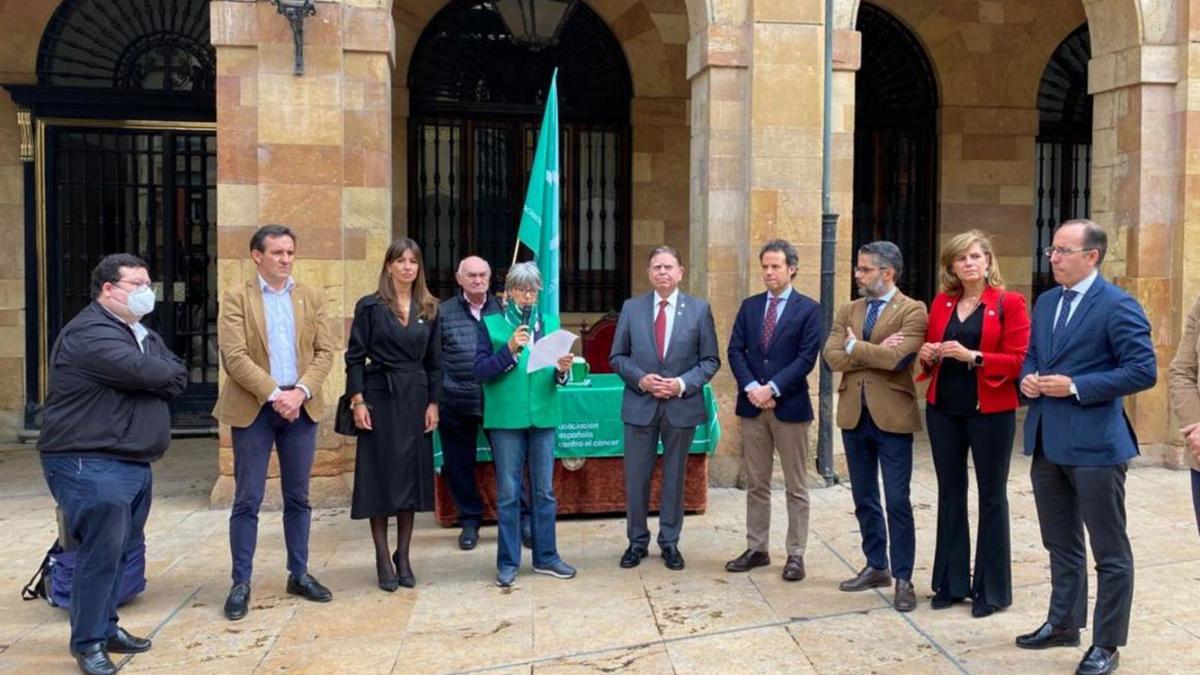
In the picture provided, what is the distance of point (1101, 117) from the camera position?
902 cm

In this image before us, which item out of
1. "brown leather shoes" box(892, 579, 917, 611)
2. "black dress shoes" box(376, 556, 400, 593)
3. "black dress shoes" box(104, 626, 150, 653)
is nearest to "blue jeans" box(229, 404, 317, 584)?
"black dress shoes" box(376, 556, 400, 593)

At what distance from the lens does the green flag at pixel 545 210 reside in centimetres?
620

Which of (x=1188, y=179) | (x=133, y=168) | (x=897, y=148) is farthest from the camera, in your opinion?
(x=897, y=148)

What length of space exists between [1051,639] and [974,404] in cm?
108

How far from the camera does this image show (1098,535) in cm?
412

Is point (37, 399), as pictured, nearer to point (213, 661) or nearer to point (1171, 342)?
point (213, 661)

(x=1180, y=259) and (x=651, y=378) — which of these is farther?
(x=1180, y=259)

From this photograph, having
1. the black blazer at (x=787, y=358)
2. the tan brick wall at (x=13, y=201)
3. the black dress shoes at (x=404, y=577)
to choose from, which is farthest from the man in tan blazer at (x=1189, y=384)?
the tan brick wall at (x=13, y=201)

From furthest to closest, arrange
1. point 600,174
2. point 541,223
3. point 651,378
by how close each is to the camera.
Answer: point 600,174, point 541,223, point 651,378

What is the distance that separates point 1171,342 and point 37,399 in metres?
10.7

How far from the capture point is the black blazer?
5.48 metres

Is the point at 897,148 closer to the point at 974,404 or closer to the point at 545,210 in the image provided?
the point at 545,210

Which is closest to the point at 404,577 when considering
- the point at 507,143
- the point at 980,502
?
the point at 980,502

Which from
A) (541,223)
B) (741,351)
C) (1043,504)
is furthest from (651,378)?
(1043,504)
